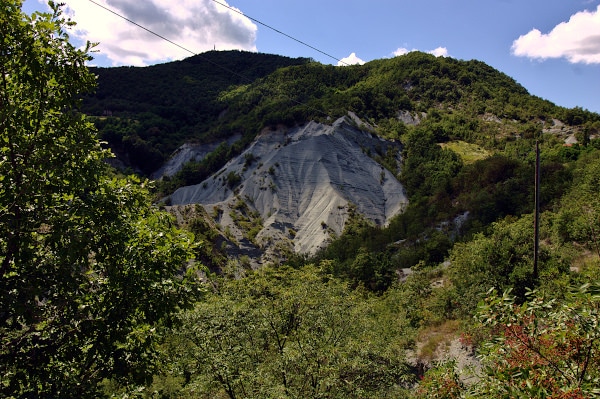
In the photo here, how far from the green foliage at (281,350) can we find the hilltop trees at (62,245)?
1.27m

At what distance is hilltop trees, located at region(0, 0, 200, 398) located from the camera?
4.67 meters

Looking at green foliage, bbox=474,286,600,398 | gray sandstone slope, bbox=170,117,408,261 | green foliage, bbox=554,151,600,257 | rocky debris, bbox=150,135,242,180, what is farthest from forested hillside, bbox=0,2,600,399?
rocky debris, bbox=150,135,242,180

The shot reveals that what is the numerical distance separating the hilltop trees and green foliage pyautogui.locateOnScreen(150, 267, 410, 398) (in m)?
1.27

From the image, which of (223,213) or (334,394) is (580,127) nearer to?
(223,213)

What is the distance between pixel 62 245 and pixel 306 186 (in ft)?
180

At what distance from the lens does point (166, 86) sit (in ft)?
431

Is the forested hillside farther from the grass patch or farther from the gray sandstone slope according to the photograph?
the grass patch

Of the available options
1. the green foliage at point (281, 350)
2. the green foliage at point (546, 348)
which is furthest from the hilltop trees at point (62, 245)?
the green foliage at point (546, 348)

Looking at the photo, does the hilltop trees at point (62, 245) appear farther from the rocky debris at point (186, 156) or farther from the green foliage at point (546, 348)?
the rocky debris at point (186, 156)

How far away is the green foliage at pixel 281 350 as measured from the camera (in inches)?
384

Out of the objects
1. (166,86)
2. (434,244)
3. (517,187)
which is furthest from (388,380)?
(166,86)

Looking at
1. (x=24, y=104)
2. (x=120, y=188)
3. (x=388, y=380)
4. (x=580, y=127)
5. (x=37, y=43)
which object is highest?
(x=580, y=127)

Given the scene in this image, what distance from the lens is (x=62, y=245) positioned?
15.5 feet

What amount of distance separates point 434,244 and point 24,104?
1479 inches
